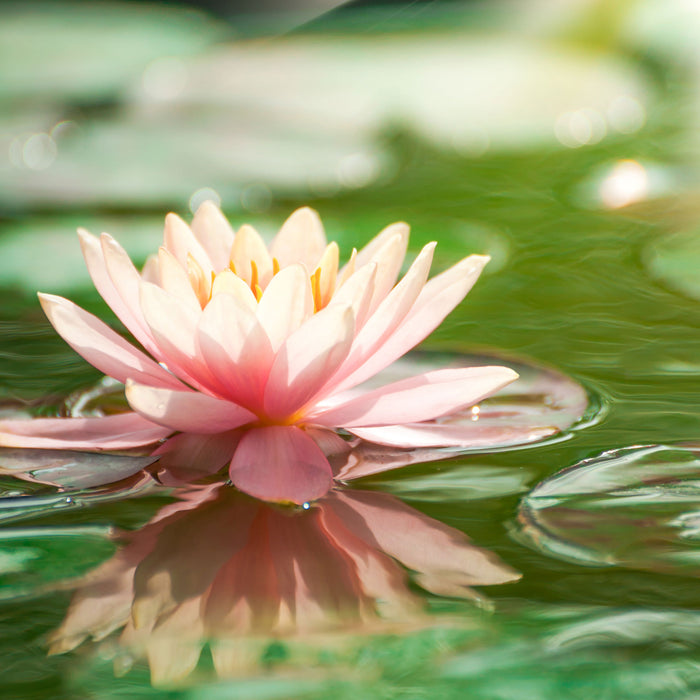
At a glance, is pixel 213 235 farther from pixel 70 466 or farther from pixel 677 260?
pixel 677 260

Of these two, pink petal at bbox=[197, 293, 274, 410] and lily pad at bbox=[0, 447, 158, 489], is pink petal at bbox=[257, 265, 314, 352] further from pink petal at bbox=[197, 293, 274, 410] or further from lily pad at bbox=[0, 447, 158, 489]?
lily pad at bbox=[0, 447, 158, 489]

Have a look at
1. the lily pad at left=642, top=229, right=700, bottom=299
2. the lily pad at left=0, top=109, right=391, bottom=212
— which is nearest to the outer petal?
the lily pad at left=642, top=229, right=700, bottom=299

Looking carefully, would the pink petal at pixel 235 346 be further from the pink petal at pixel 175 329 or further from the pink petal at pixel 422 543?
the pink petal at pixel 422 543

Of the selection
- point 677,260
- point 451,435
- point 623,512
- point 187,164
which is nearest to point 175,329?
point 451,435

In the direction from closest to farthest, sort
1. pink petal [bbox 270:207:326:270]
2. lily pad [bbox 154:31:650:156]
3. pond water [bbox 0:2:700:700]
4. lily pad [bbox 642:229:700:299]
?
pond water [bbox 0:2:700:700] → pink petal [bbox 270:207:326:270] → lily pad [bbox 642:229:700:299] → lily pad [bbox 154:31:650:156]

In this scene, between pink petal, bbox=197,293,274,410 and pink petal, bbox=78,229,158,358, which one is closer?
pink petal, bbox=197,293,274,410

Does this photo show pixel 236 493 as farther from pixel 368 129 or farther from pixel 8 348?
pixel 368 129

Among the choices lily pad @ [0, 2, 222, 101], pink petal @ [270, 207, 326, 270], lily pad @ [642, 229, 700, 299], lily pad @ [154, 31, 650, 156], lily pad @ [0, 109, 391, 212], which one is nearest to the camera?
pink petal @ [270, 207, 326, 270]

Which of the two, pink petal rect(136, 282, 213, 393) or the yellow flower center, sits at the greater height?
the yellow flower center
